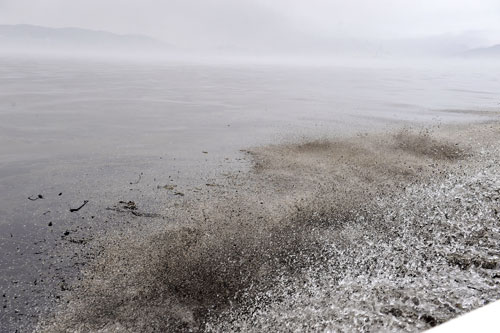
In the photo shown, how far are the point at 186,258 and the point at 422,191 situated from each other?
15.7ft

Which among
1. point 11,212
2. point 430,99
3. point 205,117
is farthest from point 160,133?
point 430,99

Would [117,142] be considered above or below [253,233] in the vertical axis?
above

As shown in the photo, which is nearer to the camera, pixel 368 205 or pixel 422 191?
pixel 368 205

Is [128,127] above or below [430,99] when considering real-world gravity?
below

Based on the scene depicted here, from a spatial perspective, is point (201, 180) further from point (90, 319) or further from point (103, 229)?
point (90, 319)

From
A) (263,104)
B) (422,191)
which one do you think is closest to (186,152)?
(422,191)

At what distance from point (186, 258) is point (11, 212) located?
337cm

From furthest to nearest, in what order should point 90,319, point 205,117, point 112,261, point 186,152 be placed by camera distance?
point 205,117, point 186,152, point 112,261, point 90,319

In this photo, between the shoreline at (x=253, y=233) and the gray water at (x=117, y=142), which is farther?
the gray water at (x=117, y=142)

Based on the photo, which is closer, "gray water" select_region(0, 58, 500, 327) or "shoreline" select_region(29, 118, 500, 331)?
"shoreline" select_region(29, 118, 500, 331)

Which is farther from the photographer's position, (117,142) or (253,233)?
(117,142)

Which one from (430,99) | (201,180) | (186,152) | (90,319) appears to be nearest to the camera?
(90,319)

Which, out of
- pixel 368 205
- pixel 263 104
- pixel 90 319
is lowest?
pixel 90 319

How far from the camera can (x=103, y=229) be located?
5.15 metres
